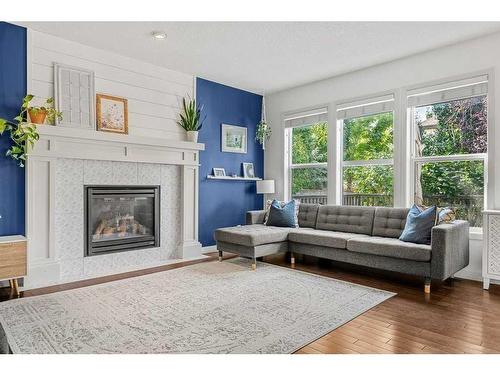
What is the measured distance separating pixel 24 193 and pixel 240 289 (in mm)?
2483

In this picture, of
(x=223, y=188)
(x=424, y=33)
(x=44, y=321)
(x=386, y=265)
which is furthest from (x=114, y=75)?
(x=386, y=265)

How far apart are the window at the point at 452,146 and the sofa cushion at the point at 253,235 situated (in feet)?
6.01

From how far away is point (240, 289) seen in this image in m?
3.43

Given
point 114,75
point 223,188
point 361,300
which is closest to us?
point 361,300

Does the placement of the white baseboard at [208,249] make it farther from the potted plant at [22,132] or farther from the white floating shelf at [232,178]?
Result: the potted plant at [22,132]

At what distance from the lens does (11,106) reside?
11.7 feet

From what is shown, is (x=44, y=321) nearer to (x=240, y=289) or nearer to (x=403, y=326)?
(x=240, y=289)

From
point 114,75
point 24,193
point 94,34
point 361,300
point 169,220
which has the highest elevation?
→ point 94,34

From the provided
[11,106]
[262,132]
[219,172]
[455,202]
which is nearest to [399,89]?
[455,202]

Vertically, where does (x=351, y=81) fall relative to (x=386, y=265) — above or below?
above

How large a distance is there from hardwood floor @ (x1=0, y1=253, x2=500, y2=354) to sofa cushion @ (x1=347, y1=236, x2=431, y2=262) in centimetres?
33

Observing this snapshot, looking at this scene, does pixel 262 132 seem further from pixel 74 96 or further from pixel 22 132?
pixel 22 132

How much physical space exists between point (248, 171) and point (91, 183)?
2695mm
